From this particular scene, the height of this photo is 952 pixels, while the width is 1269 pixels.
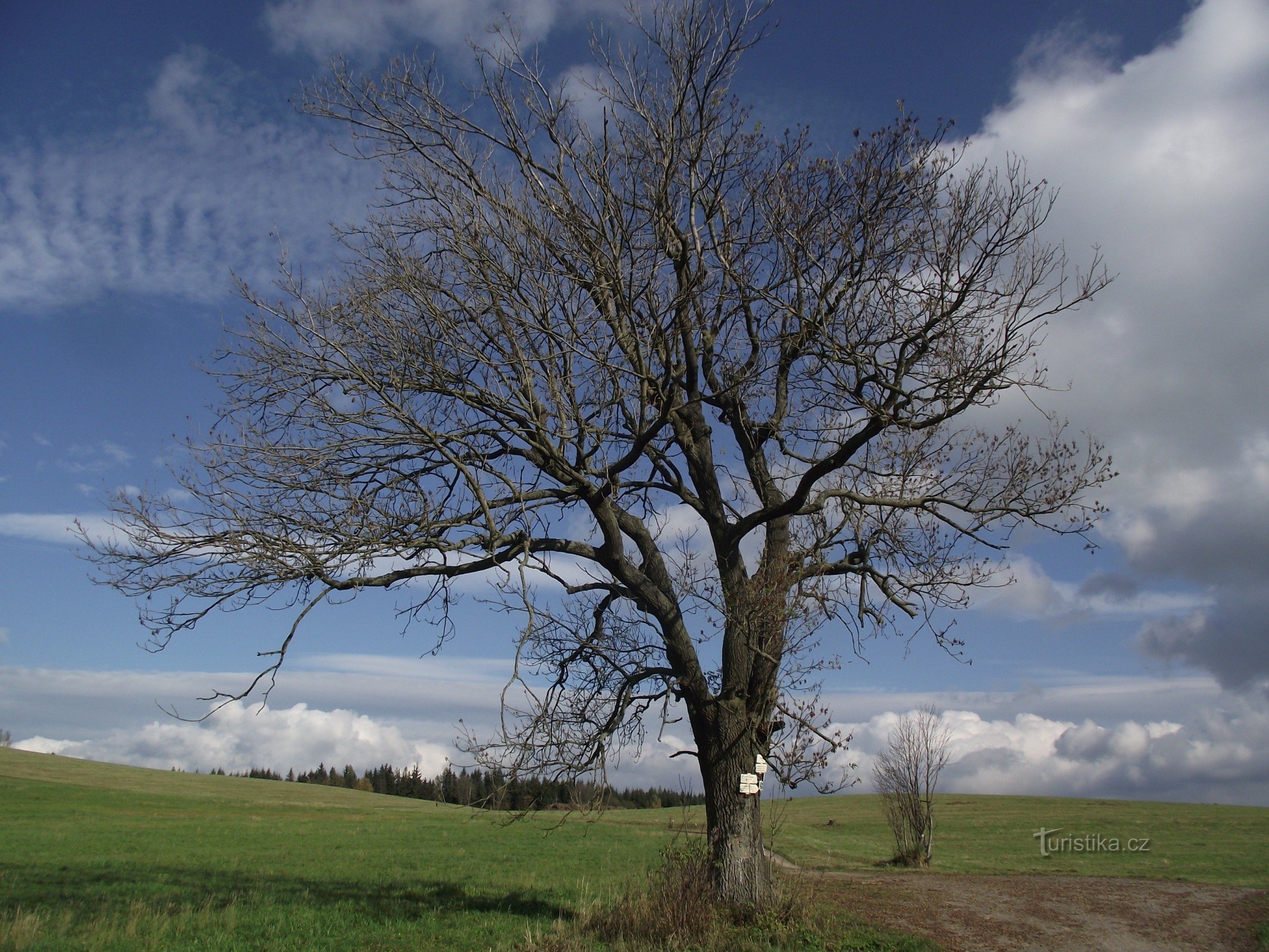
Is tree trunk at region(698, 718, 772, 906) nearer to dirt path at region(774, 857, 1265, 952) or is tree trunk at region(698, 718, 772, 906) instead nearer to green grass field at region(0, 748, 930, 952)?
green grass field at region(0, 748, 930, 952)

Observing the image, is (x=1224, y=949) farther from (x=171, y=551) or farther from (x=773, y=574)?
(x=171, y=551)

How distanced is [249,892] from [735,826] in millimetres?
11125

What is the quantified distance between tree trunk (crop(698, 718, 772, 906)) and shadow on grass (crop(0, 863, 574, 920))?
3062mm

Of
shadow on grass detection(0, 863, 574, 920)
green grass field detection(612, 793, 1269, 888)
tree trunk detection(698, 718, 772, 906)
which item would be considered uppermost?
tree trunk detection(698, 718, 772, 906)

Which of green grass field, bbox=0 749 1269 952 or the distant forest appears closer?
the distant forest

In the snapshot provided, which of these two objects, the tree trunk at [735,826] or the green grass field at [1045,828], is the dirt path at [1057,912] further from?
the tree trunk at [735,826]

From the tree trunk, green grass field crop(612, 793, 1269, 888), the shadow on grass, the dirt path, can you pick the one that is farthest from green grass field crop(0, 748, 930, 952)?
green grass field crop(612, 793, 1269, 888)

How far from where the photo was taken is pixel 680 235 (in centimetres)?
928

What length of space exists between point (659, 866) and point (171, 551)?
24.4ft

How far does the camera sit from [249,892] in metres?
15.3

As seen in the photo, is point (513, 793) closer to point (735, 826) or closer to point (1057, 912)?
point (735, 826)

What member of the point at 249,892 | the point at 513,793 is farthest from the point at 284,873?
the point at 513,793

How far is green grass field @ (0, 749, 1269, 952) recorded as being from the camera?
11.0 metres

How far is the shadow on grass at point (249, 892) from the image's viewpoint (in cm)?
1298
